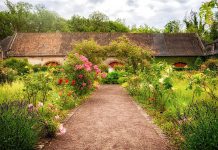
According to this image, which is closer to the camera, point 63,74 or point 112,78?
point 63,74

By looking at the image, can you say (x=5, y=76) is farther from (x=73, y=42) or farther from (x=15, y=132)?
(x=73, y=42)

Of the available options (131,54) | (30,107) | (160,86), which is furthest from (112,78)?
(30,107)

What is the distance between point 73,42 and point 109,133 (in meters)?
26.5

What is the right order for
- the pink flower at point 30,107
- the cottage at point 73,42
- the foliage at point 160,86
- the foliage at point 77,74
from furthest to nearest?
the cottage at point 73,42 → the foliage at point 77,74 → the foliage at point 160,86 → the pink flower at point 30,107

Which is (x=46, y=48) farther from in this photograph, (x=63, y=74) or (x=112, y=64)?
(x=63, y=74)

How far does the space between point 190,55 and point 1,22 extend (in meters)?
29.8

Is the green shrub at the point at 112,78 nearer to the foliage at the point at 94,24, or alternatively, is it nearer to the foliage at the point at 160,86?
Result: the foliage at the point at 160,86

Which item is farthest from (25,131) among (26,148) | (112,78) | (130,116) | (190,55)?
(190,55)

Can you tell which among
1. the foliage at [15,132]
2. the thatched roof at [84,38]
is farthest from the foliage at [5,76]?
the thatched roof at [84,38]

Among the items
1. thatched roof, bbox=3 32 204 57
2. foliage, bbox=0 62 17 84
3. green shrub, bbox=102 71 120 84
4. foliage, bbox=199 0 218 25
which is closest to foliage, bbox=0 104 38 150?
foliage, bbox=199 0 218 25

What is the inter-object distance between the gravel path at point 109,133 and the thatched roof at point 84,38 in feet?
76.8

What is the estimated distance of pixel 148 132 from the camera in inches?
252

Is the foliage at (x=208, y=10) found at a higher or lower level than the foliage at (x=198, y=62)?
higher

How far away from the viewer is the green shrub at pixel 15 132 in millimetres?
4340
